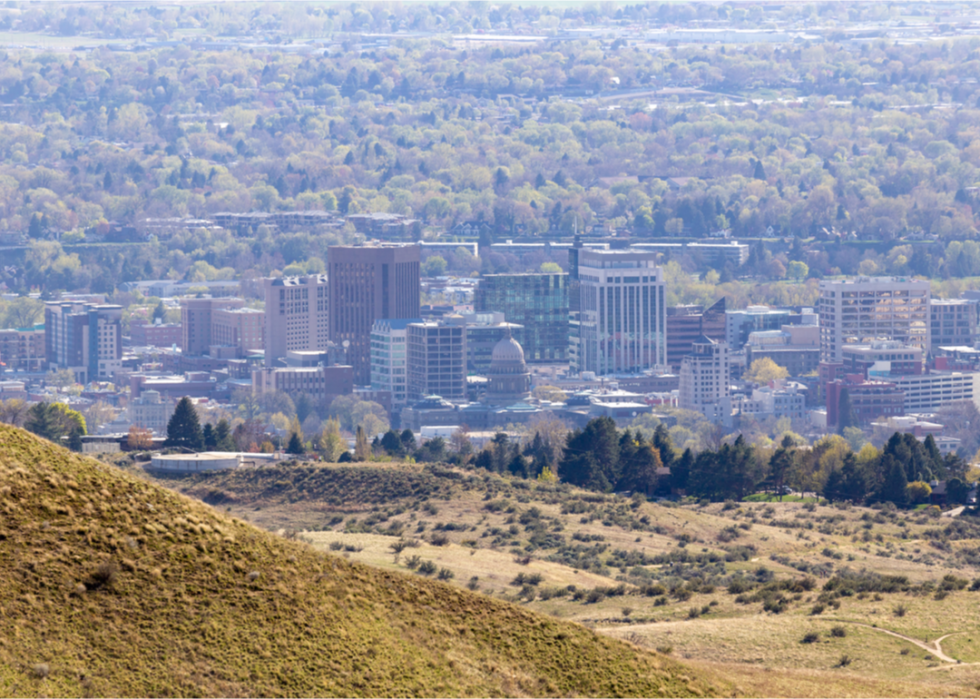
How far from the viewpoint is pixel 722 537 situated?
5753 centimetres

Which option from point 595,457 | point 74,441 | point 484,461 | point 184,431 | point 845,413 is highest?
point 74,441

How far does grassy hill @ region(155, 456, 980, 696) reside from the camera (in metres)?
31.5

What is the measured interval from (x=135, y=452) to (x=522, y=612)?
49.1 m

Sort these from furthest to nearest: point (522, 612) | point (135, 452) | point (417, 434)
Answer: point (417, 434)
point (135, 452)
point (522, 612)

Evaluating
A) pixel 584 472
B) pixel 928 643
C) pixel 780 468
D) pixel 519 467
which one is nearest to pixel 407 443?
pixel 519 467

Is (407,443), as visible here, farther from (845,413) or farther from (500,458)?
(845,413)

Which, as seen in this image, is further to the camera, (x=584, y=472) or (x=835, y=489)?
(x=584, y=472)

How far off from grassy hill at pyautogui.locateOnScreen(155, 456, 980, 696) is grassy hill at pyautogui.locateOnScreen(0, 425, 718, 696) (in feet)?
8.96

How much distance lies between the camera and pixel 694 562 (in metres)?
50.7

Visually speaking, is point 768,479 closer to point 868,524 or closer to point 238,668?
point 868,524

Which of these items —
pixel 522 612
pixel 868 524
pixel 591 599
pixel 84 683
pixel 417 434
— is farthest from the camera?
pixel 417 434

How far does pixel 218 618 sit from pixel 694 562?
30.4m

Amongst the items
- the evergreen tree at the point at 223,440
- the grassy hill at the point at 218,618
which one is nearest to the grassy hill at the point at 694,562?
the grassy hill at the point at 218,618

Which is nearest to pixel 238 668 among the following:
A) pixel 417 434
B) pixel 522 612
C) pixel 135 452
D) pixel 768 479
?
pixel 522 612
